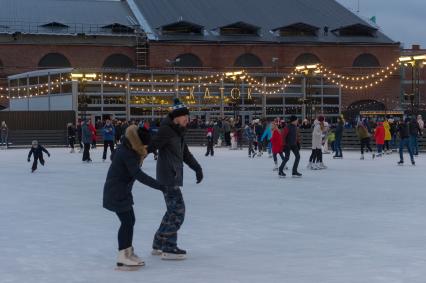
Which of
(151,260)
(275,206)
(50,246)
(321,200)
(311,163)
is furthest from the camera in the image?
(311,163)

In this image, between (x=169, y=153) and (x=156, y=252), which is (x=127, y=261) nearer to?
(x=156, y=252)

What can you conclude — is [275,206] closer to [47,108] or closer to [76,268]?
[76,268]

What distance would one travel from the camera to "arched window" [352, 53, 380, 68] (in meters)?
59.8

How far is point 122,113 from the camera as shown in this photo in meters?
49.9

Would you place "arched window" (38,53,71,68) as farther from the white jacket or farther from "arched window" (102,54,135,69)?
the white jacket

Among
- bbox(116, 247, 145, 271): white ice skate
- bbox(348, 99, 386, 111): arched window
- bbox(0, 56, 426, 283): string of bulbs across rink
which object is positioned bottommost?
bbox(0, 56, 426, 283): string of bulbs across rink

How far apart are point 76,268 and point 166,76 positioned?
148 feet

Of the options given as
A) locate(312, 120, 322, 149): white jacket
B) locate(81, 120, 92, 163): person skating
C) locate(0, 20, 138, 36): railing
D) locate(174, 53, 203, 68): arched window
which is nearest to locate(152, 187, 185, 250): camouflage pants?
locate(312, 120, 322, 149): white jacket

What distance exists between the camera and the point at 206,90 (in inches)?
2084

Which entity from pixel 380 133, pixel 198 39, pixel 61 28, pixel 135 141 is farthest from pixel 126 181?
pixel 198 39

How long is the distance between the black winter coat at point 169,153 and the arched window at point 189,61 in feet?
160

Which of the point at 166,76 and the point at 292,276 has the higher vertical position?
the point at 166,76

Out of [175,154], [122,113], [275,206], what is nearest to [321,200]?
[275,206]

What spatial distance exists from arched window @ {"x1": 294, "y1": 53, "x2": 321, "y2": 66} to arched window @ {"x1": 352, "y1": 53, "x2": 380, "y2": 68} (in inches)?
135
